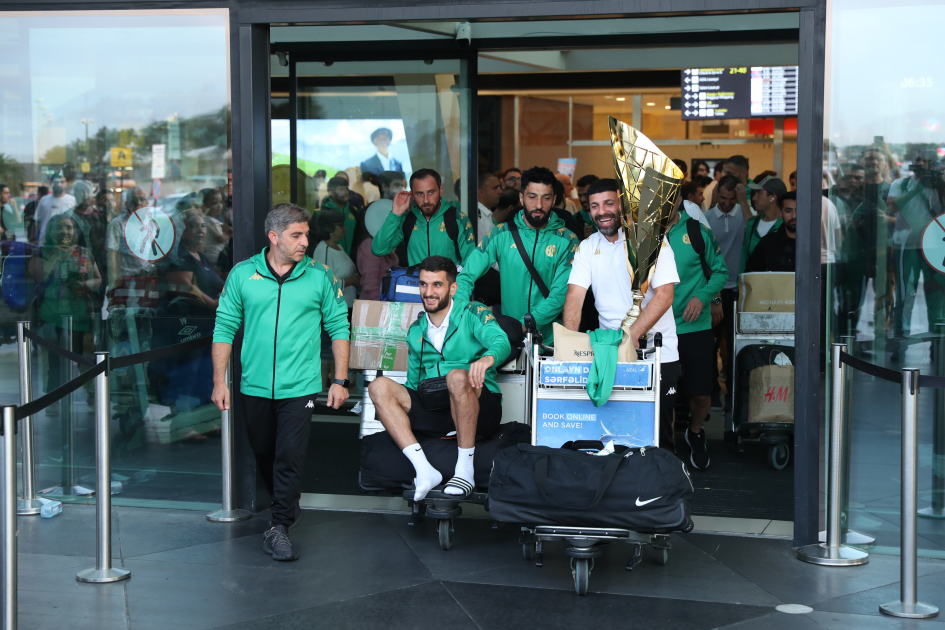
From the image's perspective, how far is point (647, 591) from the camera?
14.8ft

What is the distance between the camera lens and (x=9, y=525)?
3.52 meters

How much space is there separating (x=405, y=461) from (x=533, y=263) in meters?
1.58

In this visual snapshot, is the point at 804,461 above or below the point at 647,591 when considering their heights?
above

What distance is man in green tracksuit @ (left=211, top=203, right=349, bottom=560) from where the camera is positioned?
16.6 feet

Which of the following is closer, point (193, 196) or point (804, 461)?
point (804, 461)

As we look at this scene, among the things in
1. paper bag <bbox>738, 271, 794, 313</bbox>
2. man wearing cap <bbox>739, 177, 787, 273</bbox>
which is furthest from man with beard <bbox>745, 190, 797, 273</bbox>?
paper bag <bbox>738, 271, 794, 313</bbox>

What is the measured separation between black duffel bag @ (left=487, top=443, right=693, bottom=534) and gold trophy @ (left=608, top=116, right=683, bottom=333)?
3.45ft

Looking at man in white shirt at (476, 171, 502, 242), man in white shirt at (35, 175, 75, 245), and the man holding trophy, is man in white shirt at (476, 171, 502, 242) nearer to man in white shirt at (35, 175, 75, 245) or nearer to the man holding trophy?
the man holding trophy

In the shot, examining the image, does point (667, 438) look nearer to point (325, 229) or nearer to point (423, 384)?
point (423, 384)

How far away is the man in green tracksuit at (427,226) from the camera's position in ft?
23.2

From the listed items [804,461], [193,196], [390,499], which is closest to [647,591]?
[804,461]

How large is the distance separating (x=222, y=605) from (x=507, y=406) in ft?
6.62

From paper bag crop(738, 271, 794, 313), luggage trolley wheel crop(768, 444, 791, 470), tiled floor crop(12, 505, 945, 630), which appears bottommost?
tiled floor crop(12, 505, 945, 630)

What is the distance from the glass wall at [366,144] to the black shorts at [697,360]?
299 centimetres
